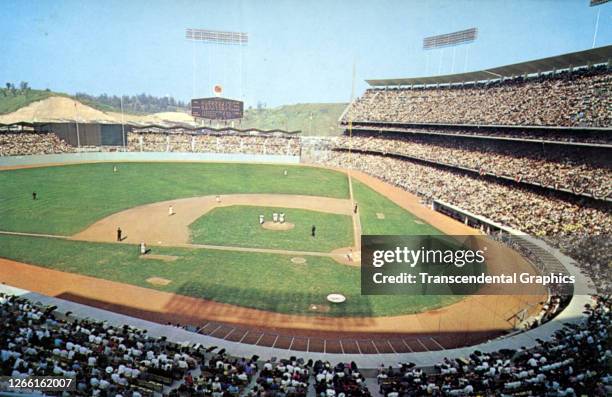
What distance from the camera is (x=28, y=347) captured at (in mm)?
11336

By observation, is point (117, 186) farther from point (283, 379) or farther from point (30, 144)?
point (283, 379)

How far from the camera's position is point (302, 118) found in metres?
181

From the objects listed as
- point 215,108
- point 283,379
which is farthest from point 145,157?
point 283,379

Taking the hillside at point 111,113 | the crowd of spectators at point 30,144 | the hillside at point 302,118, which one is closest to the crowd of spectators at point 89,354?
the crowd of spectators at point 30,144

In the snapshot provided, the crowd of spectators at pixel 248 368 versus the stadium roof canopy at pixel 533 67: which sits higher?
the stadium roof canopy at pixel 533 67

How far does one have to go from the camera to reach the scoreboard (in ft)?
245

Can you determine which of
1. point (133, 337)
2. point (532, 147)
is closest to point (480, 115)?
point (532, 147)

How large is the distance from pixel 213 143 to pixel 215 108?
275 inches

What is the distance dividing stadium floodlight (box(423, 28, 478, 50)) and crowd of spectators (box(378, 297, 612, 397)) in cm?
5895

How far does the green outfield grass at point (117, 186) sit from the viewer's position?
3106cm

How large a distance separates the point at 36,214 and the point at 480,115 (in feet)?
156

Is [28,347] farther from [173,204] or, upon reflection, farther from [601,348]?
[173,204]

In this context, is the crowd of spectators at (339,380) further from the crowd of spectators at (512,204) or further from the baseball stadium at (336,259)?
the crowd of spectators at (512,204)

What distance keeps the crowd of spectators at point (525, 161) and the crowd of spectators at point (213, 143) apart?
84.9 ft
